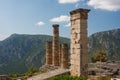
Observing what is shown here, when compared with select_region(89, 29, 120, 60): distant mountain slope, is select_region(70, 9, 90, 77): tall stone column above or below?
below

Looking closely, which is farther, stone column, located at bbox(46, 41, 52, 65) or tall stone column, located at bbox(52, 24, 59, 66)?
stone column, located at bbox(46, 41, 52, 65)

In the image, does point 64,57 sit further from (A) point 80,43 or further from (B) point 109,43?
(B) point 109,43

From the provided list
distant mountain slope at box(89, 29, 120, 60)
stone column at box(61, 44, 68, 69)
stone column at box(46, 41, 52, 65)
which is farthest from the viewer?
distant mountain slope at box(89, 29, 120, 60)

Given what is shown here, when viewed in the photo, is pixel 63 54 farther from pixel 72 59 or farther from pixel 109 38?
pixel 109 38

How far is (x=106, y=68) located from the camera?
32500mm

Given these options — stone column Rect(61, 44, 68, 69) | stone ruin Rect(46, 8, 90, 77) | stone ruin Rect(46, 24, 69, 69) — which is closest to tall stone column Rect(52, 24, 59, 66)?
stone ruin Rect(46, 24, 69, 69)

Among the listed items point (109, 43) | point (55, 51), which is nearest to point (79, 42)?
point (55, 51)

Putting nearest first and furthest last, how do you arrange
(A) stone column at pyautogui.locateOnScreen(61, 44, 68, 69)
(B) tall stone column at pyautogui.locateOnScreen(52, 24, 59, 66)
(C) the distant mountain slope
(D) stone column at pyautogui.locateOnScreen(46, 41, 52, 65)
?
(A) stone column at pyautogui.locateOnScreen(61, 44, 68, 69) < (B) tall stone column at pyautogui.locateOnScreen(52, 24, 59, 66) < (D) stone column at pyautogui.locateOnScreen(46, 41, 52, 65) < (C) the distant mountain slope

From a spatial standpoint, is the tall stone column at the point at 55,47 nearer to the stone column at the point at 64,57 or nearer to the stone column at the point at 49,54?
the stone column at the point at 49,54

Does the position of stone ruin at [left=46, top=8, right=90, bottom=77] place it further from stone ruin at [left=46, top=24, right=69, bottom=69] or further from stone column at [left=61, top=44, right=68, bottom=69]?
stone ruin at [left=46, top=24, right=69, bottom=69]

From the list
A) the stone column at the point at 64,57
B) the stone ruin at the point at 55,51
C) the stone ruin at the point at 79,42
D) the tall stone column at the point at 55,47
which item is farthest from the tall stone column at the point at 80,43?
the tall stone column at the point at 55,47

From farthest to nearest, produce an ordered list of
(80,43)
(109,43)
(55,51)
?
(109,43), (55,51), (80,43)

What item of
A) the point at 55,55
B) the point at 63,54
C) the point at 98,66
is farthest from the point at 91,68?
the point at 55,55

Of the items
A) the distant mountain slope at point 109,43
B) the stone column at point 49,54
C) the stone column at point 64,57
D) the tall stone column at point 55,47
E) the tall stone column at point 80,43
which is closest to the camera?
the tall stone column at point 80,43
